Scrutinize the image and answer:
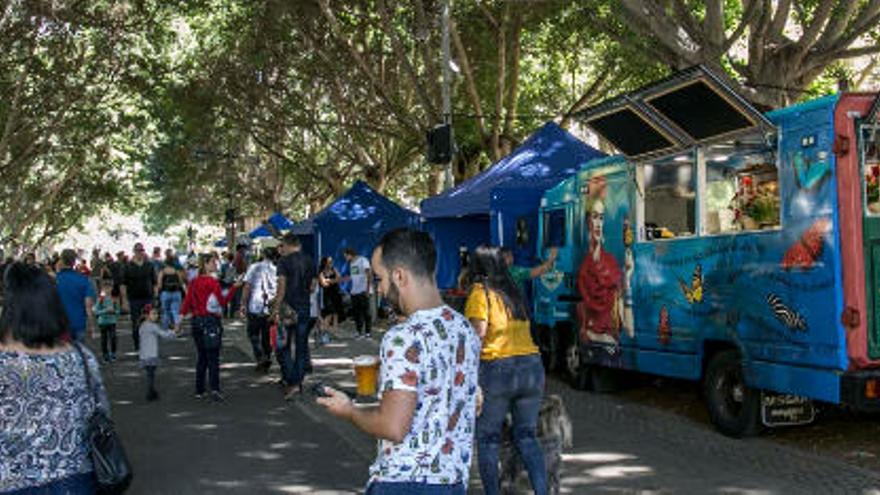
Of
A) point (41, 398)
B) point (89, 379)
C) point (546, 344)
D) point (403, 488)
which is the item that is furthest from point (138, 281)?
point (403, 488)

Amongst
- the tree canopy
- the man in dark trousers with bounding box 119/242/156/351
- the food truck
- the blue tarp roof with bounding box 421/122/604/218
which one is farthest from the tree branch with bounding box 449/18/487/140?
the food truck

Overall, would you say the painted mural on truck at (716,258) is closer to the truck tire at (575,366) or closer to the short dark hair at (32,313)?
the truck tire at (575,366)

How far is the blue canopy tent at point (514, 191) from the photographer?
47.7 feet

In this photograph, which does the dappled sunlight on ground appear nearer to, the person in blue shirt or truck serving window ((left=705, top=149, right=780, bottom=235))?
truck serving window ((left=705, top=149, right=780, bottom=235))

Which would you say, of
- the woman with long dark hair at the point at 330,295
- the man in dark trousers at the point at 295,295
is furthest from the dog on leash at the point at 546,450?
the woman with long dark hair at the point at 330,295

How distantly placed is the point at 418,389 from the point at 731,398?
655cm

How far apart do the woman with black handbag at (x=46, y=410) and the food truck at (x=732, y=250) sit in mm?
5430

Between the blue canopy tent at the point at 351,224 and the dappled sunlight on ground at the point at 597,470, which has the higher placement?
the blue canopy tent at the point at 351,224

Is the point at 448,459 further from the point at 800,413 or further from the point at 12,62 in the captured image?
the point at 12,62

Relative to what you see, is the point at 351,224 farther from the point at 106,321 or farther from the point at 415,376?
the point at 415,376

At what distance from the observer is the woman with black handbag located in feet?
12.9

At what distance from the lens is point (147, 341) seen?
12.1 m

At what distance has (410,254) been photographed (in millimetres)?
3611

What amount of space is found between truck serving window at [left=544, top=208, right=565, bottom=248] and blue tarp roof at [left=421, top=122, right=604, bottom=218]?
5.39 ft
